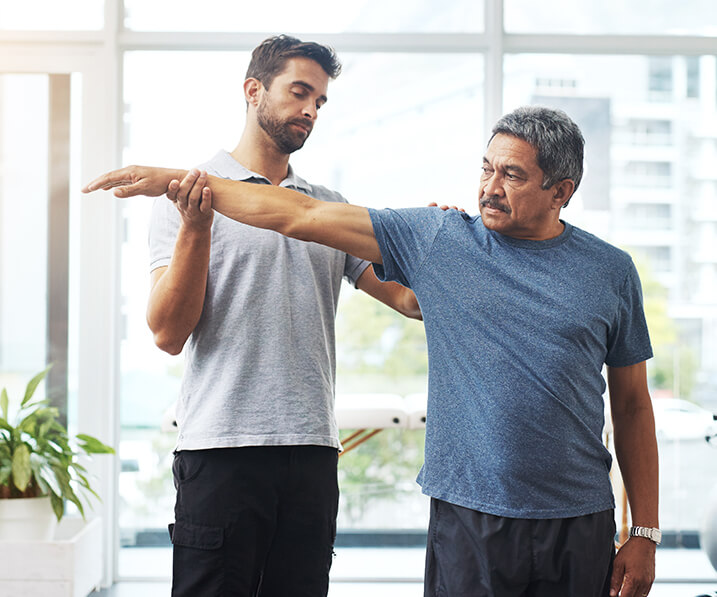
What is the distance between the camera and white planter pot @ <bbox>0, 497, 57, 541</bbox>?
2480 mm

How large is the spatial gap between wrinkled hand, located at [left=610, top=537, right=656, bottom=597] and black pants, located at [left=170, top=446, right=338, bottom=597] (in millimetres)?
559

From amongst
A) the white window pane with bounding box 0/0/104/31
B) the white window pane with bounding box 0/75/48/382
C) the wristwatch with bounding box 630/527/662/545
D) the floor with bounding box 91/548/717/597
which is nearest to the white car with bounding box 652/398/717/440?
the floor with bounding box 91/548/717/597

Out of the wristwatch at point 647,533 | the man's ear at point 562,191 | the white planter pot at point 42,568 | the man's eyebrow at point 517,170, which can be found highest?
the man's eyebrow at point 517,170

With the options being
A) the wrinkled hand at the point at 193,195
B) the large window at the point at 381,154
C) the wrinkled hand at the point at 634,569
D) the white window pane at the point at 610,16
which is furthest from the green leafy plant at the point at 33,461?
the white window pane at the point at 610,16

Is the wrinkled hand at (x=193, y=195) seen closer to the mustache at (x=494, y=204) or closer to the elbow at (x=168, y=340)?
the elbow at (x=168, y=340)

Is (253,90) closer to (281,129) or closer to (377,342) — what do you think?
(281,129)

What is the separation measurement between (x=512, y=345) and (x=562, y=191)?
32 centimetres

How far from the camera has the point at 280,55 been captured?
158cm

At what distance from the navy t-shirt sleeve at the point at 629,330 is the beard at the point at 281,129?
71cm

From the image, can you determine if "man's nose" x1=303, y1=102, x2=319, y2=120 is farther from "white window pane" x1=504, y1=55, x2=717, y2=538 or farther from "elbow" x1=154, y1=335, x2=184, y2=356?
"white window pane" x1=504, y1=55, x2=717, y2=538

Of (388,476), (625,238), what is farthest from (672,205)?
(388,476)

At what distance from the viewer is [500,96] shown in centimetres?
304

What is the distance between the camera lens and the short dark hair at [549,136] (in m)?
1.29

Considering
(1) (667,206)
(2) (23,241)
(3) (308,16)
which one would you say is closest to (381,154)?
(3) (308,16)
